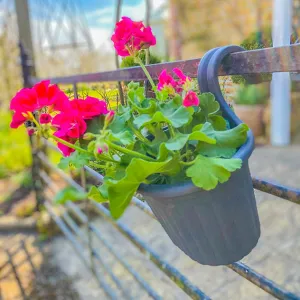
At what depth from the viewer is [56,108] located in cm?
56

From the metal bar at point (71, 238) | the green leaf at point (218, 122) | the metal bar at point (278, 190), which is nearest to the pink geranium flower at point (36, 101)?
the green leaf at point (218, 122)

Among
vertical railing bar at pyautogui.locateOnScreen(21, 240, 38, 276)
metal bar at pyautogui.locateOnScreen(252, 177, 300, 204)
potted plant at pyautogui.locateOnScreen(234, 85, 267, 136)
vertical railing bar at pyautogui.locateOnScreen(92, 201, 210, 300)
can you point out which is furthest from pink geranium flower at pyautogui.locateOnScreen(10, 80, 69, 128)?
potted plant at pyautogui.locateOnScreen(234, 85, 267, 136)

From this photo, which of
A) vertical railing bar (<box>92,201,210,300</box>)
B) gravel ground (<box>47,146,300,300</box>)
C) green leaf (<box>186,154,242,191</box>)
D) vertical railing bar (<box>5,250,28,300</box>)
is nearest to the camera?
green leaf (<box>186,154,242,191</box>)

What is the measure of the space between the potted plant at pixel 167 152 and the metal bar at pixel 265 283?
123 mm

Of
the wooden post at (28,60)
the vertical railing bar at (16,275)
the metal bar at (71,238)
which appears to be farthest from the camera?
the wooden post at (28,60)

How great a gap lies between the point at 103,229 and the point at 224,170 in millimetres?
2018

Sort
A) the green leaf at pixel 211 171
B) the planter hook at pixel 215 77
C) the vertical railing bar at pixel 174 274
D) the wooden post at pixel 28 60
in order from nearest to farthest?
the green leaf at pixel 211 171
the planter hook at pixel 215 77
the vertical railing bar at pixel 174 274
the wooden post at pixel 28 60

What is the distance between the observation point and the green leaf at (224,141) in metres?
0.51

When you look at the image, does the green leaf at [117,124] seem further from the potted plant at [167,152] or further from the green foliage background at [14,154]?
the green foliage background at [14,154]

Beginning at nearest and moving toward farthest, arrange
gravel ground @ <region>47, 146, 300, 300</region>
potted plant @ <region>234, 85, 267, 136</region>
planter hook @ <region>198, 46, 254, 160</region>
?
planter hook @ <region>198, 46, 254, 160</region>
gravel ground @ <region>47, 146, 300, 300</region>
potted plant @ <region>234, 85, 267, 136</region>

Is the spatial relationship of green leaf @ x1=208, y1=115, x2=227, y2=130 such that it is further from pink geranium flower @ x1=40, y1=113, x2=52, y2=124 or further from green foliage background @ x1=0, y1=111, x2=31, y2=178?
green foliage background @ x1=0, y1=111, x2=31, y2=178

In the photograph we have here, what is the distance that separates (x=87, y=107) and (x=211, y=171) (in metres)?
0.20

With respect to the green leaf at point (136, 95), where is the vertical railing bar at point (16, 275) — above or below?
below

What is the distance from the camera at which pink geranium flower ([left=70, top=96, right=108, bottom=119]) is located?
549mm
